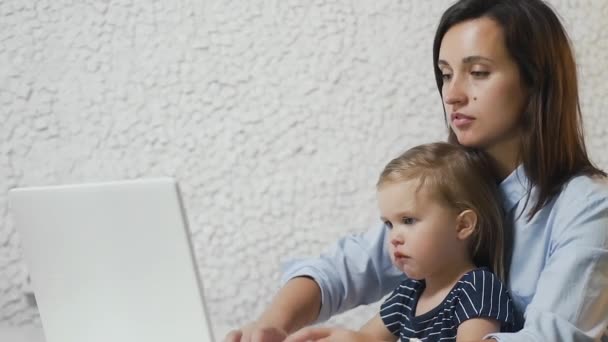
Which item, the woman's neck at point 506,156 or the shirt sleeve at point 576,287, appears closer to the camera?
the shirt sleeve at point 576,287

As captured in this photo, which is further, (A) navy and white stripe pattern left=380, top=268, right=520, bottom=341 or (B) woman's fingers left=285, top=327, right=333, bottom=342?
(A) navy and white stripe pattern left=380, top=268, right=520, bottom=341

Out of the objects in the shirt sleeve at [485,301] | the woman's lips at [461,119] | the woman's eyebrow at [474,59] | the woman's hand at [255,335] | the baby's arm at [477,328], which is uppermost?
the woman's eyebrow at [474,59]

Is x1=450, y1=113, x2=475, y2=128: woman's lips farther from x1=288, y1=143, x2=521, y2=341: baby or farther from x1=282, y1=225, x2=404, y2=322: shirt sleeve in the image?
x1=282, y1=225, x2=404, y2=322: shirt sleeve

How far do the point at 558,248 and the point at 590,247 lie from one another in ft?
0.15

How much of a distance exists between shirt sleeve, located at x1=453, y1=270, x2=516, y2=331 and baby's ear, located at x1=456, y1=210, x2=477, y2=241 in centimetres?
6

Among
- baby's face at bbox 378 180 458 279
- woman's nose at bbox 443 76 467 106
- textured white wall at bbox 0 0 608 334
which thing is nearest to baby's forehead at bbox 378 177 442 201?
baby's face at bbox 378 180 458 279

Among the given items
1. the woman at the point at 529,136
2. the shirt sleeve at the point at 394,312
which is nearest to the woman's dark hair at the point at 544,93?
the woman at the point at 529,136

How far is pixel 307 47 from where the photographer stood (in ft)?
7.44

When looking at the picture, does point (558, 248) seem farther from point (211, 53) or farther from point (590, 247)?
point (211, 53)

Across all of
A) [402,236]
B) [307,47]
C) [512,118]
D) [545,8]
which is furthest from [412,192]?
[307,47]

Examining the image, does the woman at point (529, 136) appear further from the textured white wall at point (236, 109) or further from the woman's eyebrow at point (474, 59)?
the textured white wall at point (236, 109)

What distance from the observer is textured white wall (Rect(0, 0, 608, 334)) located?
221 centimetres

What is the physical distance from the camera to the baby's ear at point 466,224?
120 centimetres

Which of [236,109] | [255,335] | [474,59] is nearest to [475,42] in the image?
[474,59]
